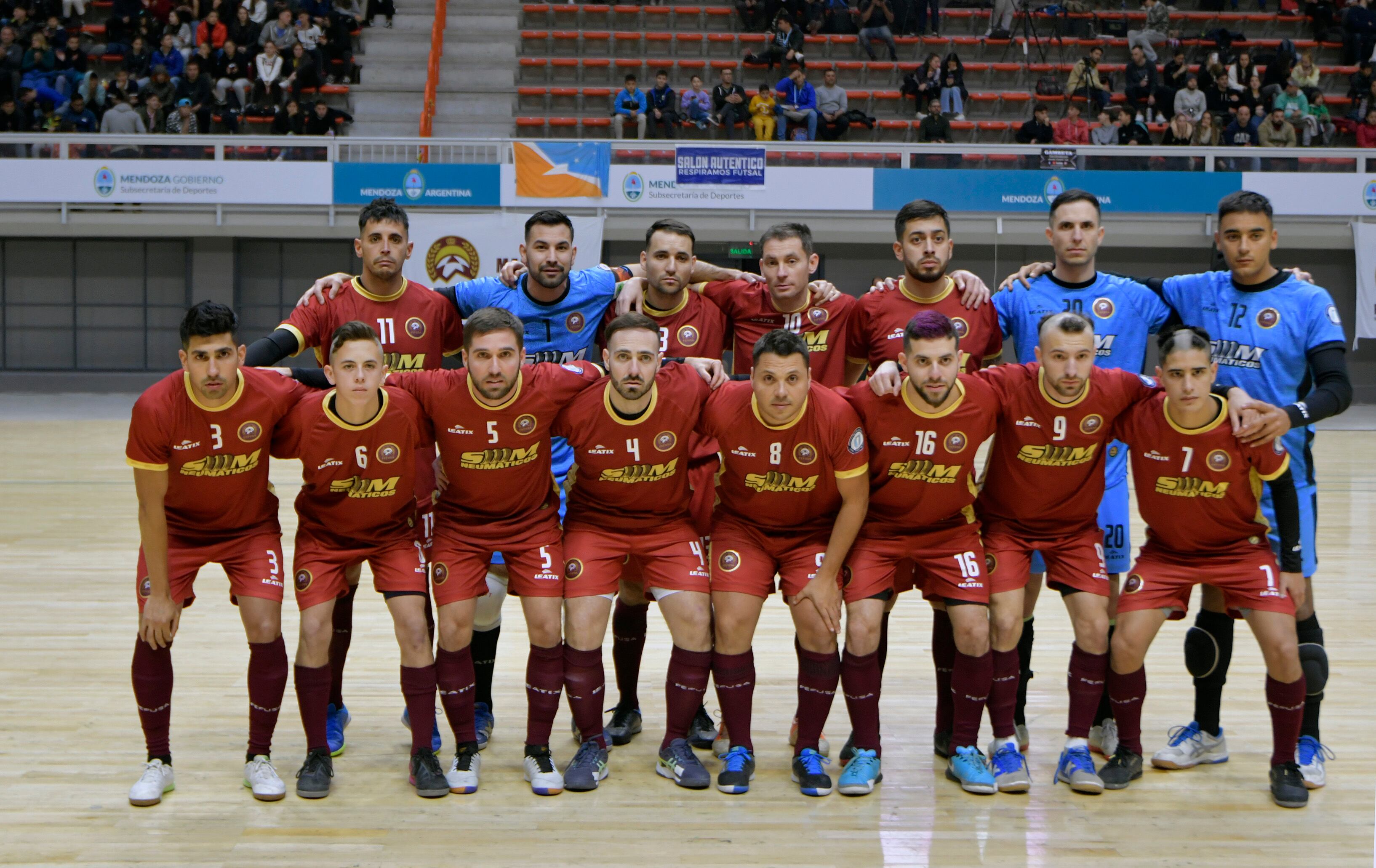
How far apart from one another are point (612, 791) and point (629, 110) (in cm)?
1575

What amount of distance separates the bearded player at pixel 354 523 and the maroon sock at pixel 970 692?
1907mm

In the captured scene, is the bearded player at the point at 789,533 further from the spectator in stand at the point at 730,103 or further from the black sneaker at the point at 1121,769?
the spectator in stand at the point at 730,103

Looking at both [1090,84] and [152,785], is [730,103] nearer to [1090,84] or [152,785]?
[1090,84]

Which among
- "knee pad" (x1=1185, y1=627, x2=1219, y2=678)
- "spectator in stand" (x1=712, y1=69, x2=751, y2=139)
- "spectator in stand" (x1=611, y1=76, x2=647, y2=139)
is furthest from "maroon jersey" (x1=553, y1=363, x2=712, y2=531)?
"spectator in stand" (x1=712, y1=69, x2=751, y2=139)

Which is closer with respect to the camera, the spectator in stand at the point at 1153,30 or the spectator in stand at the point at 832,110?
the spectator in stand at the point at 832,110

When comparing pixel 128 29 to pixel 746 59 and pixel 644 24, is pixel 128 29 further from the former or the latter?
pixel 746 59

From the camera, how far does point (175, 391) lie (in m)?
4.22

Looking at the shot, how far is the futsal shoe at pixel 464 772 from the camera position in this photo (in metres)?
4.30

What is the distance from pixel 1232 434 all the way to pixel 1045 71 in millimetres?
17996

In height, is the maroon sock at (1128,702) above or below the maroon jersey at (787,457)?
below

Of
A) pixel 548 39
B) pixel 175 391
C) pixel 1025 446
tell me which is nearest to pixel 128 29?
pixel 548 39

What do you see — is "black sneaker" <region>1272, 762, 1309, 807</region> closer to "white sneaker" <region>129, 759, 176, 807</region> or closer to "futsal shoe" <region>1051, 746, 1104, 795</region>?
"futsal shoe" <region>1051, 746, 1104, 795</region>

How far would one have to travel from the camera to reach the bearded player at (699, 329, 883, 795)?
4.34 m

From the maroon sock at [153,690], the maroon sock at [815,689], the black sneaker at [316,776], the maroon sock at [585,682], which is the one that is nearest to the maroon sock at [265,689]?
the black sneaker at [316,776]
